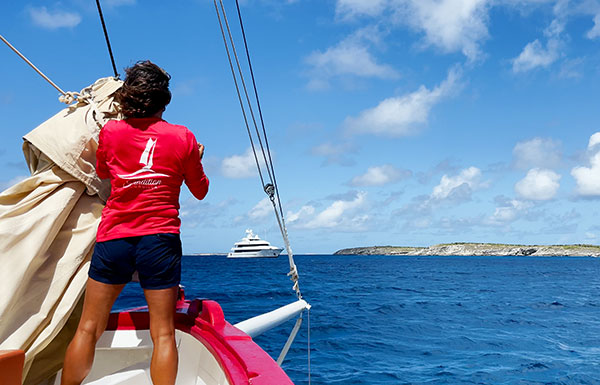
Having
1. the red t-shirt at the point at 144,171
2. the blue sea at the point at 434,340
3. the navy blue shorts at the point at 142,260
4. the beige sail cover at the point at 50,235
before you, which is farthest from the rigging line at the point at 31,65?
the blue sea at the point at 434,340

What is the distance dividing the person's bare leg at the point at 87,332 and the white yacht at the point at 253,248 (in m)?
69.8

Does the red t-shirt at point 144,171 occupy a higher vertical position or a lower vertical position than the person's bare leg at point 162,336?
higher

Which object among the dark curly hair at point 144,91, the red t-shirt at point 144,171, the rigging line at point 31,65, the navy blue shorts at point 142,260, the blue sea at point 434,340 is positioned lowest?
the blue sea at point 434,340

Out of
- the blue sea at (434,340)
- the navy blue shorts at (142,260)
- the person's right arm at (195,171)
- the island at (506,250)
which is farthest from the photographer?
the island at (506,250)

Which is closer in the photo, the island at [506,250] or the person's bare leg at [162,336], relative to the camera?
the person's bare leg at [162,336]

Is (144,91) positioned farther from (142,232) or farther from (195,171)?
(142,232)

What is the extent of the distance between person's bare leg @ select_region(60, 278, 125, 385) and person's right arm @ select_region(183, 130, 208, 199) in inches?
23.1

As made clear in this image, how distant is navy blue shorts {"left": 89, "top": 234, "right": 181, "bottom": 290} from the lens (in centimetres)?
200

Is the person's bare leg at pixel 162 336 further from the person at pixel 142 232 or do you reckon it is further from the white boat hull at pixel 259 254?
the white boat hull at pixel 259 254

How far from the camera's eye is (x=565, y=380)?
7254mm

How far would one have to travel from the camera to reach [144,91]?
2154mm

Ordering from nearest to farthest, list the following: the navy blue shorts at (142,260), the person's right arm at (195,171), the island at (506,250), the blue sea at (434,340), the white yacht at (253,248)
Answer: the navy blue shorts at (142,260), the person's right arm at (195,171), the blue sea at (434,340), the white yacht at (253,248), the island at (506,250)

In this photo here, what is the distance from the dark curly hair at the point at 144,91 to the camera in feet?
7.09

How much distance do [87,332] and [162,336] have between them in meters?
0.35
